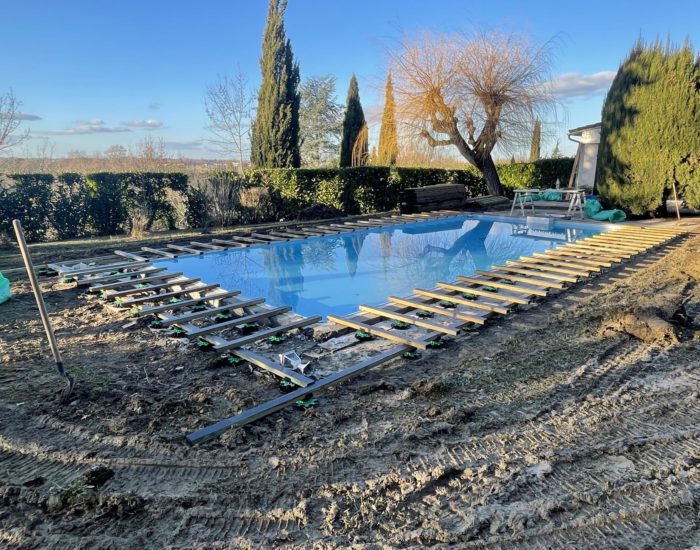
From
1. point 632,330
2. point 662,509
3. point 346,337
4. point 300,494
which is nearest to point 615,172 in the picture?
point 632,330

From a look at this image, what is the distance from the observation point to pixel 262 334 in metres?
3.97

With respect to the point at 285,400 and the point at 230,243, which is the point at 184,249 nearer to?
the point at 230,243

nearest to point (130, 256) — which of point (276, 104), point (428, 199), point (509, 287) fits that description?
point (509, 287)

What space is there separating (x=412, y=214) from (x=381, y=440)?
444 inches

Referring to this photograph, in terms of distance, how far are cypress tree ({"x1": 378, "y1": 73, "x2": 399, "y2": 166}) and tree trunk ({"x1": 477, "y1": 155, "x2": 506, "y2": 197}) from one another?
3.23 meters

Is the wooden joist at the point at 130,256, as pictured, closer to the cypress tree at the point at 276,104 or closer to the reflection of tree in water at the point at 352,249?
the reflection of tree in water at the point at 352,249

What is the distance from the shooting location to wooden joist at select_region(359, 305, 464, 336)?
158 inches

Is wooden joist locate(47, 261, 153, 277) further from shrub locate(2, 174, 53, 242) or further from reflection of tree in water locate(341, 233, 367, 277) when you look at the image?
reflection of tree in water locate(341, 233, 367, 277)

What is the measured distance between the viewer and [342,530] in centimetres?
180

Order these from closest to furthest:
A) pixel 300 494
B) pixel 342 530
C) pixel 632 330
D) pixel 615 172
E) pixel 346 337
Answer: pixel 342 530
pixel 300 494
pixel 632 330
pixel 346 337
pixel 615 172

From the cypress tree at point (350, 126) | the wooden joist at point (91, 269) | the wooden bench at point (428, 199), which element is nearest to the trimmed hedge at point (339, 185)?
the wooden bench at point (428, 199)

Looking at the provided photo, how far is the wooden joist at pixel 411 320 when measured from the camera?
4023 millimetres

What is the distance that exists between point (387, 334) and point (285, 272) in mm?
4246

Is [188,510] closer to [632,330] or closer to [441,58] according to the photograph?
[632,330]
